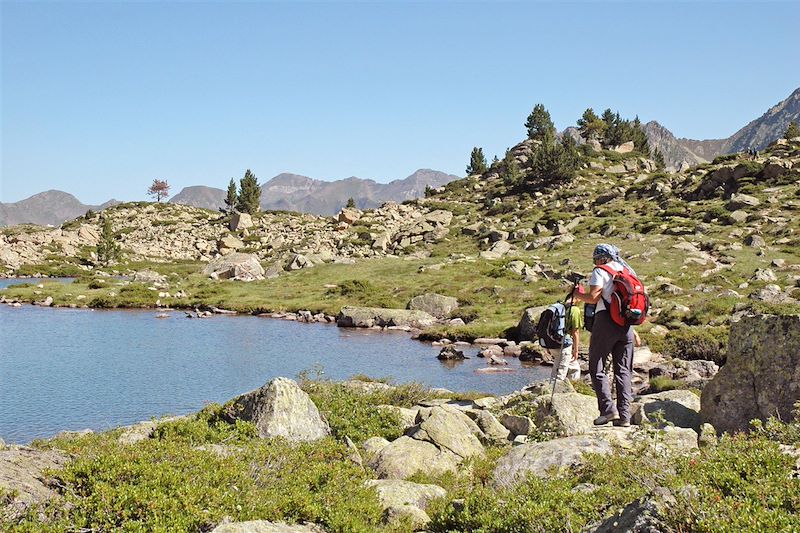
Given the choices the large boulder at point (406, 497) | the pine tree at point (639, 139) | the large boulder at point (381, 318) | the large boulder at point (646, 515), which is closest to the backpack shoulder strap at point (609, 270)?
the large boulder at point (406, 497)

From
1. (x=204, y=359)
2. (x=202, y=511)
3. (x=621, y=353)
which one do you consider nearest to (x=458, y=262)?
(x=204, y=359)

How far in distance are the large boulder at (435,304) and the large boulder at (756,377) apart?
1347 inches

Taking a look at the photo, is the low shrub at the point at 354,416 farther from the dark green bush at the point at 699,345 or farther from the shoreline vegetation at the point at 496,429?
the dark green bush at the point at 699,345

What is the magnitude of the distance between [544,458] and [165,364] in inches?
990

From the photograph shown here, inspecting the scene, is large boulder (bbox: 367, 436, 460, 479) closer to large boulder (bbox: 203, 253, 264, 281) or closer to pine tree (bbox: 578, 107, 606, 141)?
large boulder (bbox: 203, 253, 264, 281)

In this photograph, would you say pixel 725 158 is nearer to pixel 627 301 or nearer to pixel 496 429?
pixel 496 429

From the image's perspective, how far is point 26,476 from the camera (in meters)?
8.50

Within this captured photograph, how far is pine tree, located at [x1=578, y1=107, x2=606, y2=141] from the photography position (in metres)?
→ 139

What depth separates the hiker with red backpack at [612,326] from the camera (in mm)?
11445

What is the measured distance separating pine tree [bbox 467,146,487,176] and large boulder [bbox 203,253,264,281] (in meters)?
76.7

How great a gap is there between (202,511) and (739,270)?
48.4 meters

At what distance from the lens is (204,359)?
32.5 m

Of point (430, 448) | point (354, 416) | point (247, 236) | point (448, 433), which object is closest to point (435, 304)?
point (354, 416)

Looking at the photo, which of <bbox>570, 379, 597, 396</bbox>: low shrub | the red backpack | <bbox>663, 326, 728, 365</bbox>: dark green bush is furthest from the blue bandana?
<bbox>663, 326, 728, 365</bbox>: dark green bush
